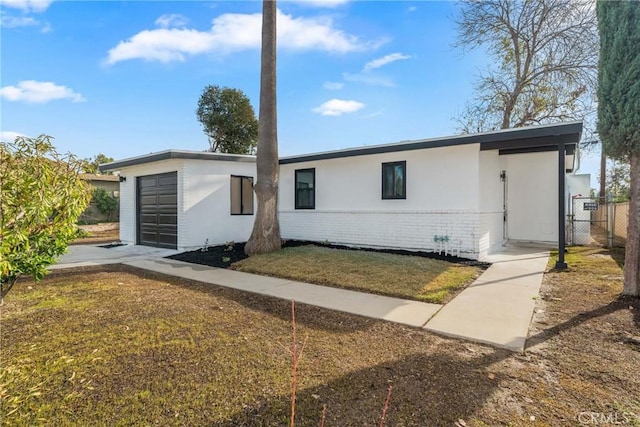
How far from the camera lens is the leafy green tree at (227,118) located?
860 inches

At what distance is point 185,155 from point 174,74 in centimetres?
314

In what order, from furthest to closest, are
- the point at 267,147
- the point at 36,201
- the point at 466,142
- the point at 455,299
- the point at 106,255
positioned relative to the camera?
the point at 106,255
the point at 267,147
the point at 466,142
the point at 455,299
the point at 36,201

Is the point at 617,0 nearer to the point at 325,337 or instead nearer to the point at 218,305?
the point at 325,337

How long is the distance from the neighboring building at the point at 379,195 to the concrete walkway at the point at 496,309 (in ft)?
5.57

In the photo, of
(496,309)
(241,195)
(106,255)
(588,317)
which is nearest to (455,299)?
(496,309)

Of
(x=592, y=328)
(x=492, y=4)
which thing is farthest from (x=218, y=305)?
(x=492, y=4)

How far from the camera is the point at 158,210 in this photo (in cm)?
1139

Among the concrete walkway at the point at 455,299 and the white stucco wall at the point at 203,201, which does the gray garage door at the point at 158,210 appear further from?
the concrete walkway at the point at 455,299

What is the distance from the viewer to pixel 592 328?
3.93m

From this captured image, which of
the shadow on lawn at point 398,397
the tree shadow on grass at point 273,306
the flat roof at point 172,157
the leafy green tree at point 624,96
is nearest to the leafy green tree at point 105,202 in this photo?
the flat roof at point 172,157

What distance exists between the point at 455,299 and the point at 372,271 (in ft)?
6.31

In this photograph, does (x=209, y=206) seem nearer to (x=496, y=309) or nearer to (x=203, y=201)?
(x=203, y=201)

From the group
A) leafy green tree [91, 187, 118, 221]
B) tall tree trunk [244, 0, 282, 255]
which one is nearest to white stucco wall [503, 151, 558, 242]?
tall tree trunk [244, 0, 282, 255]

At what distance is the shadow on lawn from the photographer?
2273 millimetres
